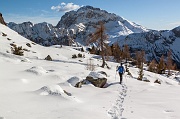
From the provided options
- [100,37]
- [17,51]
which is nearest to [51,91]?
[17,51]

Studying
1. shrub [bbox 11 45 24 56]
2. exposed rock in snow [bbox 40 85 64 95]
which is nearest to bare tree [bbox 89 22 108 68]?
shrub [bbox 11 45 24 56]

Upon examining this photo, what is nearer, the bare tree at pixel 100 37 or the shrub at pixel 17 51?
the shrub at pixel 17 51

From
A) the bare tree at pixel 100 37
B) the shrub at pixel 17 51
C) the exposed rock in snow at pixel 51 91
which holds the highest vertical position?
the bare tree at pixel 100 37

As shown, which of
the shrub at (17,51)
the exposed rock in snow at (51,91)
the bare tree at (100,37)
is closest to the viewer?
the exposed rock in snow at (51,91)

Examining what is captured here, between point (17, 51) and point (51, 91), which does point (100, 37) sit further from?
point (51, 91)

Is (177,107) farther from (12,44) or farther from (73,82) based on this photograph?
(12,44)

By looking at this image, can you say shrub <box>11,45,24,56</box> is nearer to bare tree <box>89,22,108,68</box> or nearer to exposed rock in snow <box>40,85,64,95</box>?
bare tree <box>89,22,108,68</box>

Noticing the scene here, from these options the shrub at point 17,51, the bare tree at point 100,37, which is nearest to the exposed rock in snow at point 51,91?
the shrub at point 17,51

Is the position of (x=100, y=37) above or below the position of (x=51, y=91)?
above

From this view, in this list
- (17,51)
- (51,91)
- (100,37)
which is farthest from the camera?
(100,37)

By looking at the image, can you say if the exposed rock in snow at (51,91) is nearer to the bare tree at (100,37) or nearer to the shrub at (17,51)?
the shrub at (17,51)

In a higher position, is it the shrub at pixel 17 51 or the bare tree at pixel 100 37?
the bare tree at pixel 100 37

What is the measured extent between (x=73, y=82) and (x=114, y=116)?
27.5ft

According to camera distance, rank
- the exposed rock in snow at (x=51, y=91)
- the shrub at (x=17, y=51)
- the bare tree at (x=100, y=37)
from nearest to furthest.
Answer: the exposed rock in snow at (x=51, y=91) → the shrub at (x=17, y=51) → the bare tree at (x=100, y=37)
